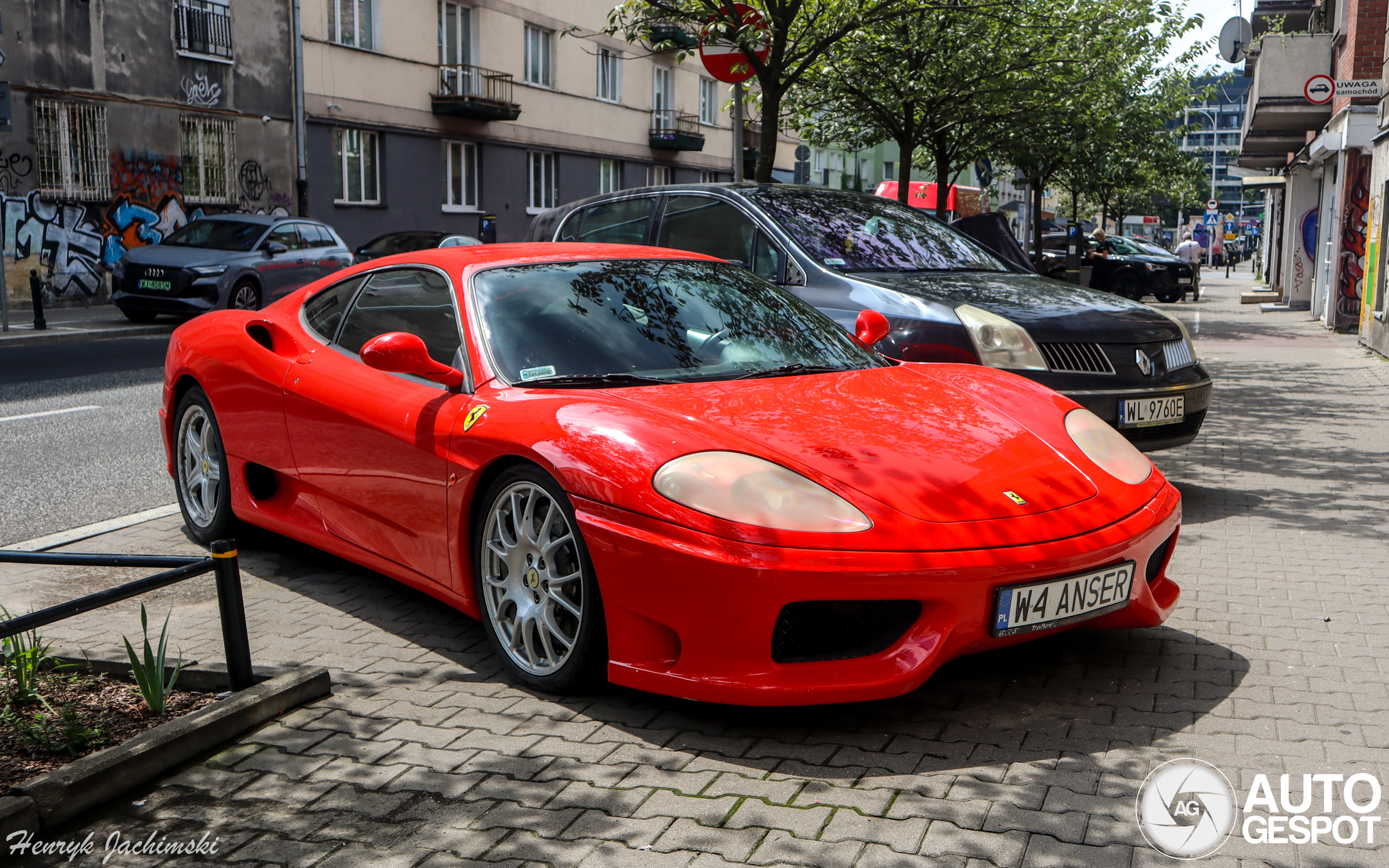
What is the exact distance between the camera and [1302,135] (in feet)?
91.0

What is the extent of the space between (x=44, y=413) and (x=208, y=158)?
52.8ft

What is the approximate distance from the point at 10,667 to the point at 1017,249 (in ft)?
22.4

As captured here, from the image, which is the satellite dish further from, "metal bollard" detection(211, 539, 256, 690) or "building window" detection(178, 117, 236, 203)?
"metal bollard" detection(211, 539, 256, 690)

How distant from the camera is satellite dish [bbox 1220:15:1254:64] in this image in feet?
99.0

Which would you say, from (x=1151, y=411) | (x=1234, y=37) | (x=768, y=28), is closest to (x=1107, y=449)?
(x=1151, y=411)

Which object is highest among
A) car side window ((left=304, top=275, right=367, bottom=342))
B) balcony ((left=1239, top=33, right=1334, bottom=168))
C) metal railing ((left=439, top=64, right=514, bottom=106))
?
metal railing ((left=439, top=64, right=514, bottom=106))

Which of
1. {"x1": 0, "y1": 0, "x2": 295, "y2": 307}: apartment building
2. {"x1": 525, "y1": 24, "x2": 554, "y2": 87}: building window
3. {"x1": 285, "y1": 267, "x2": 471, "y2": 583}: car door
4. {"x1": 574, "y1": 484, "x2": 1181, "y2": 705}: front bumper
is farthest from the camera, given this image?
{"x1": 525, "y1": 24, "x2": 554, "y2": 87}: building window

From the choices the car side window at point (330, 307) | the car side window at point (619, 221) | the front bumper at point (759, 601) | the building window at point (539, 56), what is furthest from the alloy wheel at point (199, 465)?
the building window at point (539, 56)

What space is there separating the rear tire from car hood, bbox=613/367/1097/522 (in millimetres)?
16154

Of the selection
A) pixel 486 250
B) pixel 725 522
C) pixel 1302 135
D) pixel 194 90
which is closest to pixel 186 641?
pixel 486 250

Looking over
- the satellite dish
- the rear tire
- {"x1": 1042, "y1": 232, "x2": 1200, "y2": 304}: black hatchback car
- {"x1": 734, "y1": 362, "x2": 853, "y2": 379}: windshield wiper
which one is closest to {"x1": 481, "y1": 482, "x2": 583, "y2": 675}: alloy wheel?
{"x1": 734, "y1": 362, "x2": 853, "y2": 379}: windshield wiper

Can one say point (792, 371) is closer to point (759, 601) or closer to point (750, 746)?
point (759, 601)

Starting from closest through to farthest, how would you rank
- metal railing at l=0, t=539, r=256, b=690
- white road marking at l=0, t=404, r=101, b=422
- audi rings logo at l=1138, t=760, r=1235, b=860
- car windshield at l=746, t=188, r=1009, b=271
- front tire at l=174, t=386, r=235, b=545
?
1. audi rings logo at l=1138, t=760, r=1235, b=860
2. metal railing at l=0, t=539, r=256, b=690
3. front tire at l=174, t=386, r=235, b=545
4. car windshield at l=746, t=188, r=1009, b=271
5. white road marking at l=0, t=404, r=101, b=422

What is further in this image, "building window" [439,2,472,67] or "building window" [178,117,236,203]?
"building window" [439,2,472,67]
